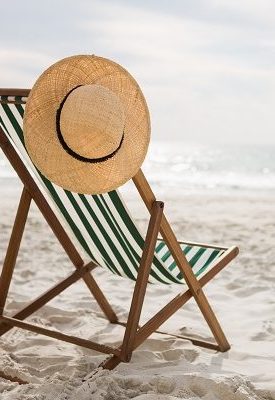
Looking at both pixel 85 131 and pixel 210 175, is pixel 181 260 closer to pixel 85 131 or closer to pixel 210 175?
pixel 85 131

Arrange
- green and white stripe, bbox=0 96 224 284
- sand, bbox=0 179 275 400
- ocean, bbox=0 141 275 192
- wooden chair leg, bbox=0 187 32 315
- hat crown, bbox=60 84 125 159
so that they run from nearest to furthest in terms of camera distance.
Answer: hat crown, bbox=60 84 125 159
sand, bbox=0 179 275 400
green and white stripe, bbox=0 96 224 284
wooden chair leg, bbox=0 187 32 315
ocean, bbox=0 141 275 192

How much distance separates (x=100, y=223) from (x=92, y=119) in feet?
2.00

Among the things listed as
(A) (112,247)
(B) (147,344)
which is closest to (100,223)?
(A) (112,247)

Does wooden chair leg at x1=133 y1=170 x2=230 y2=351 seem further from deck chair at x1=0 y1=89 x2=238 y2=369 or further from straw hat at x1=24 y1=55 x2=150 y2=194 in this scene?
straw hat at x1=24 y1=55 x2=150 y2=194

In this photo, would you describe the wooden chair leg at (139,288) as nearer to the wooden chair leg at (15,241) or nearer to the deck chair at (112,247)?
the deck chair at (112,247)

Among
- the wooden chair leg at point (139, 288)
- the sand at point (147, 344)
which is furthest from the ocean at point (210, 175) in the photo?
the wooden chair leg at point (139, 288)

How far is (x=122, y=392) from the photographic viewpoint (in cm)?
250

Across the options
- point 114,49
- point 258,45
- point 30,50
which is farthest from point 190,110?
point 30,50

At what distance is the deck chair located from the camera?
2631mm

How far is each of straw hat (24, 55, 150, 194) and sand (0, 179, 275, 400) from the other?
2.38 ft

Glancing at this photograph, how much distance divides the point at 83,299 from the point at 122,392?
5.02 feet

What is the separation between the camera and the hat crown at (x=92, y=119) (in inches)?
91.4

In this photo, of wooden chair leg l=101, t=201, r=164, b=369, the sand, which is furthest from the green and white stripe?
the sand

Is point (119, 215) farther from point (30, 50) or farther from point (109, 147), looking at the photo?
point (30, 50)
